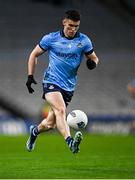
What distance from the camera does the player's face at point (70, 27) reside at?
1208 cm

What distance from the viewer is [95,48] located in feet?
105

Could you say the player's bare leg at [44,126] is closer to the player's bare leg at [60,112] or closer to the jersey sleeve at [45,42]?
the player's bare leg at [60,112]

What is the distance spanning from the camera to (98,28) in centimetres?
3225

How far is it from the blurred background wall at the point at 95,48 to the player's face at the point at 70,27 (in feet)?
55.8

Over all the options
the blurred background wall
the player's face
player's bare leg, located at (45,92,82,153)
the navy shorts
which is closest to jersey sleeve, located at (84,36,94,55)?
the player's face

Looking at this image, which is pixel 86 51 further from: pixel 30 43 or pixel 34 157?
pixel 30 43

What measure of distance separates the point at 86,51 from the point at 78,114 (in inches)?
43.5

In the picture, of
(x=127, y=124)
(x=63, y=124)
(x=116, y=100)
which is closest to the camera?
(x=63, y=124)

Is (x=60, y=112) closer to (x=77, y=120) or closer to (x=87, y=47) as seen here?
(x=77, y=120)

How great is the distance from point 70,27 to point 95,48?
19808 millimetres

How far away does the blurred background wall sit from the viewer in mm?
30250

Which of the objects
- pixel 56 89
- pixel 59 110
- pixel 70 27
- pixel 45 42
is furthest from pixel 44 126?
pixel 70 27

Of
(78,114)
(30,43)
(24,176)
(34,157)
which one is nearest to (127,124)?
(30,43)

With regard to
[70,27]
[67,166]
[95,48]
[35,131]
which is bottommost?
[95,48]
